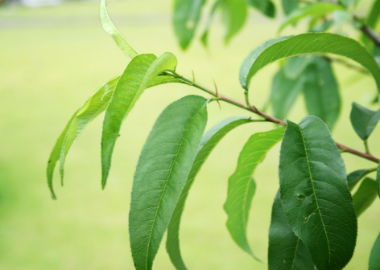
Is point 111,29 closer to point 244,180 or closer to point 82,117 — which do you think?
point 82,117

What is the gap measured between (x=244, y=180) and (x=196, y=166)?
0.18 ft

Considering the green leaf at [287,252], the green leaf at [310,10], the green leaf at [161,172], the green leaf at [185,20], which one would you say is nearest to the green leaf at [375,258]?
the green leaf at [287,252]

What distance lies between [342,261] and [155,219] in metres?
0.11

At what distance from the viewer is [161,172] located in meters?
0.20

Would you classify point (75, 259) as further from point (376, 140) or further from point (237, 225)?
point (376, 140)

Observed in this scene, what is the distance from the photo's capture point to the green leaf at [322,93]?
22.7 inches

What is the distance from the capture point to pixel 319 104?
0.58 meters

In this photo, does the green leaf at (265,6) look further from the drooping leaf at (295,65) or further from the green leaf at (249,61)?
the green leaf at (249,61)

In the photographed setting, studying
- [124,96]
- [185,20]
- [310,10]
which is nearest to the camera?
[124,96]

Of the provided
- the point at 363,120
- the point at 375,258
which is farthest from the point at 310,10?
the point at 375,258

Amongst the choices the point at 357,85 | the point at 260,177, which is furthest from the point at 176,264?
the point at 357,85

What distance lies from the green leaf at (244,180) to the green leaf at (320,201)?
0.04m

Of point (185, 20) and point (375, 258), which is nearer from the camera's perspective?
point (375, 258)

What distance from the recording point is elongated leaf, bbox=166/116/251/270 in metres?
0.25
